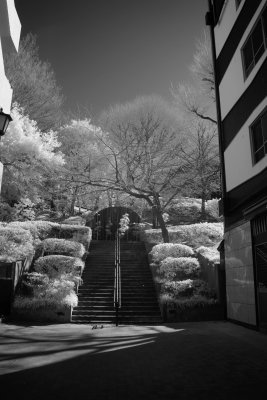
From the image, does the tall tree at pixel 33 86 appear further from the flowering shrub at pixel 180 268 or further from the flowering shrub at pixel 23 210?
the flowering shrub at pixel 180 268

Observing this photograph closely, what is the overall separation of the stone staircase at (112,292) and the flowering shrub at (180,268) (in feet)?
3.52

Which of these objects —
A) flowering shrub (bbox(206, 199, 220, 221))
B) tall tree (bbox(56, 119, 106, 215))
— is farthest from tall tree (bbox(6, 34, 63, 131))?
flowering shrub (bbox(206, 199, 220, 221))

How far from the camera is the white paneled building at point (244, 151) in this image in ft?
30.2

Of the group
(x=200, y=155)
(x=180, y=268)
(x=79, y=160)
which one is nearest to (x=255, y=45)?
(x=180, y=268)

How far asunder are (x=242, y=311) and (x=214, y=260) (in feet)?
12.5

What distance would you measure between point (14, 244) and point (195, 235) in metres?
10.9

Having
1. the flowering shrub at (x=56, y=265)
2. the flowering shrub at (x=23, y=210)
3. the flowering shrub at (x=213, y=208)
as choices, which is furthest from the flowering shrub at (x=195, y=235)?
the flowering shrub at (x=23, y=210)

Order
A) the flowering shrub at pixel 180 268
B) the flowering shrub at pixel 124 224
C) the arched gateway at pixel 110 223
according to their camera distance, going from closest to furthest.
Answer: the flowering shrub at pixel 180 268 < the flowering shrub at pixel 124 224 < the arched gateway at pixel 110 223

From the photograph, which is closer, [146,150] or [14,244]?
[14,244]

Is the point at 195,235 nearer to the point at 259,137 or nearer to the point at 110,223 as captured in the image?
the point at 110,223

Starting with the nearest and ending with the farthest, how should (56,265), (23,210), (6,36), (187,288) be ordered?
(6,36) < (187,288) < (56,265) < (23,210)

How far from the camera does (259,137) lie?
9.77 metres

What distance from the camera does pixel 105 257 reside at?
1853cm

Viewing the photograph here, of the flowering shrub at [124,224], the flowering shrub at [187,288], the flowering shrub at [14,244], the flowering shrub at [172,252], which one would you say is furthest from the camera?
the flowering shrub at [124,224]
